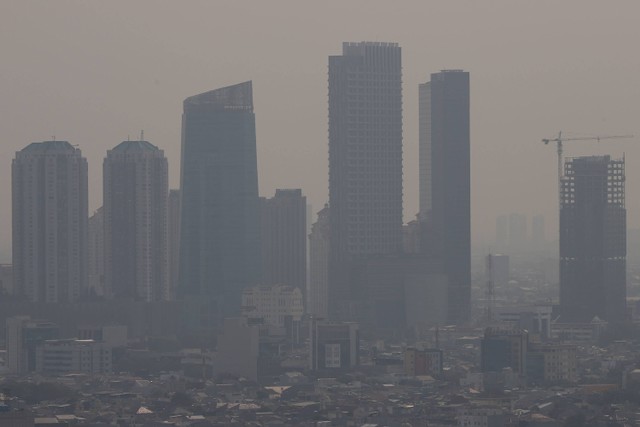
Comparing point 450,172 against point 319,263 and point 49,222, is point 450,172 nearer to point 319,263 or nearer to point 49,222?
point 319,263

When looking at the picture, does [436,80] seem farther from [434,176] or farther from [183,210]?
[183,210]

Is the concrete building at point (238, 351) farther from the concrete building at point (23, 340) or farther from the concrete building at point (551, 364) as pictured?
the concrete building at point (551, 364)

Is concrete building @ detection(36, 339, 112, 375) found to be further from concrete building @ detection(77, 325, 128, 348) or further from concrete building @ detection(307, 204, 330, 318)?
concrete building @ detection(307, 204, 330, 318)

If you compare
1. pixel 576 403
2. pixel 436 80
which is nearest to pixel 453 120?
pixel 436 80

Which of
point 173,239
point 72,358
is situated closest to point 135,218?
point 173,239

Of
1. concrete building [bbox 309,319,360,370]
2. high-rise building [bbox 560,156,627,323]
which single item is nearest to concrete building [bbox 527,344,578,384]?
concrete building [bbox 309,319,360,370]
